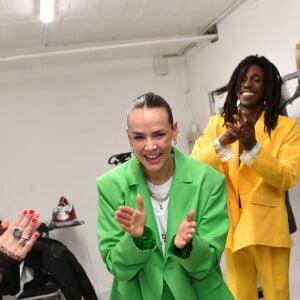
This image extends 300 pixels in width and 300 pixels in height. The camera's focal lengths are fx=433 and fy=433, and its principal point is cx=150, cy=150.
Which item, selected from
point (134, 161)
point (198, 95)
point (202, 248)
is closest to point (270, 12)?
point (198, 95)

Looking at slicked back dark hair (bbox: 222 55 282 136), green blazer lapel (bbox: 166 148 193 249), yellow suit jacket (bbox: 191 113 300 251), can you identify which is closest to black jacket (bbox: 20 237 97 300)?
yellow suit jacket (bbox: 191 113 300 251)

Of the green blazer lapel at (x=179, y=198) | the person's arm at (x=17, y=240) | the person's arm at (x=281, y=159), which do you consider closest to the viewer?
the green blazer lapel at (x=179, y=198)

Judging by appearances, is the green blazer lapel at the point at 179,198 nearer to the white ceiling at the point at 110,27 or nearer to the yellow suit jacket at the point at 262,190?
the yellow suit jacket at the point at 262,190

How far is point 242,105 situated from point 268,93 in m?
0.14

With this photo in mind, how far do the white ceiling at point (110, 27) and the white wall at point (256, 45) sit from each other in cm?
14

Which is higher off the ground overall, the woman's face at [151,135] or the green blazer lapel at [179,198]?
the woman's face at [151,135]

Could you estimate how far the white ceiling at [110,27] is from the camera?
3.18m

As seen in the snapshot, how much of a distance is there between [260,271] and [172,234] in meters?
0.90

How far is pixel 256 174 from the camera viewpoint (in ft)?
7.04

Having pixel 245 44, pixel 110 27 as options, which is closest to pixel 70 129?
pixel 110 27

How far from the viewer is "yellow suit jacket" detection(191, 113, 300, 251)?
2.09m

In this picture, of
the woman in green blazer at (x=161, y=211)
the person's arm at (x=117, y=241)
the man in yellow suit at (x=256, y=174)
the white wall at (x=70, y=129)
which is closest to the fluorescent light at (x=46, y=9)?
the white wall at (x=70, y=129)

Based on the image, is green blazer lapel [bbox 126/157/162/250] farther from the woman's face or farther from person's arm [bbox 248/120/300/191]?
person's arm [bbox 248/120/300/191]

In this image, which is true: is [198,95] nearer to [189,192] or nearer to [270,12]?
[270,12]
